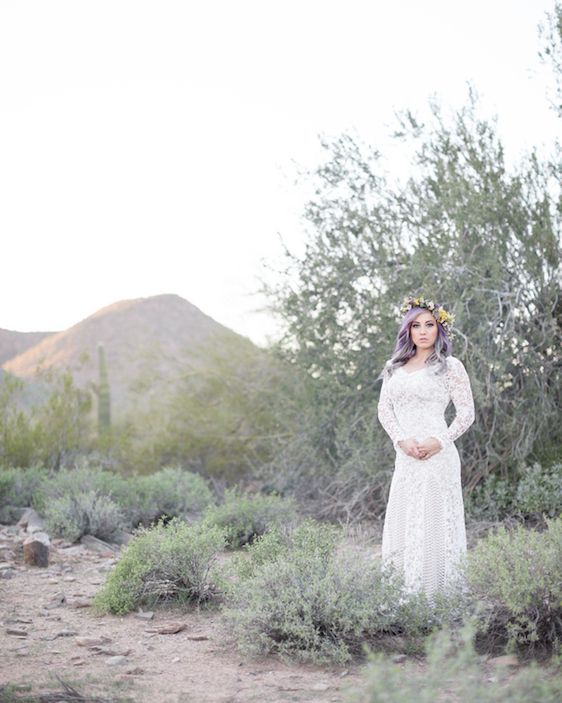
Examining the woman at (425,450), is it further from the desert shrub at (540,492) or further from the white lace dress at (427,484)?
the desert shrub at (540,492)

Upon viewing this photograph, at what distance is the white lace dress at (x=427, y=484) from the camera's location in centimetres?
527

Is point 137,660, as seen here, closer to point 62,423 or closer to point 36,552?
point 36,552

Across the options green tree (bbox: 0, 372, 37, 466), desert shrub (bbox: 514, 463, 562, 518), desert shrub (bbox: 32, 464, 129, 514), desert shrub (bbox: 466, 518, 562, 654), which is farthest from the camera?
green tree (bbox: 0, 372, 37, 466)

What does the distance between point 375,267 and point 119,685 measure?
22.5 ft

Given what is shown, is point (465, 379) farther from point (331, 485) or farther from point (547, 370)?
point (331, 485)

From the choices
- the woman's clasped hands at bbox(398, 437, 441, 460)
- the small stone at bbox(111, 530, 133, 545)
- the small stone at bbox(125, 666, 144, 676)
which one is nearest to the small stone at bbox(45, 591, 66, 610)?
the small stone at bbox(125, 666, 144, 676)

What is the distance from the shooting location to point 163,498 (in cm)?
1043

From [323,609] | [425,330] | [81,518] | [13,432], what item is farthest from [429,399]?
[13,432]

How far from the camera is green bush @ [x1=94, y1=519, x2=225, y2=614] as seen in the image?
5.82 m

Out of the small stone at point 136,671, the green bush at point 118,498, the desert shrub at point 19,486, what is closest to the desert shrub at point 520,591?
the small stone at point 136,671

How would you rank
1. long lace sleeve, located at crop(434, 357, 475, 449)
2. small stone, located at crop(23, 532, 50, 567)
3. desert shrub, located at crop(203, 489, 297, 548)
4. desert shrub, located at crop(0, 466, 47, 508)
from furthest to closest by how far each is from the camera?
desert shrub, located at crop(0, 466, 47, 508), desert shrub, located at crop(203, 489, 297, 548), small stone, located at crop(23, 532, 50, 567), long lace sleeve, located at crop(434, 357, 475, 449)

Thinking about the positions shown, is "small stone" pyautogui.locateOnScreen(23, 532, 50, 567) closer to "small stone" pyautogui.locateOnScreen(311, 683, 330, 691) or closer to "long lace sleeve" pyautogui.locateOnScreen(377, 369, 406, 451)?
"long lace sleeve" pyautogui.locateOnScreen(377, 369, 406, 451)

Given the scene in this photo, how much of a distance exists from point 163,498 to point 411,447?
224 inches

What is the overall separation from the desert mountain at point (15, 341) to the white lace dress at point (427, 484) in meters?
16.5
